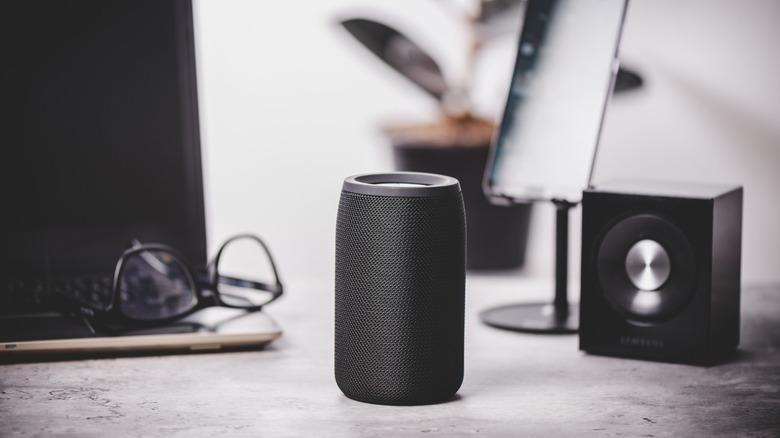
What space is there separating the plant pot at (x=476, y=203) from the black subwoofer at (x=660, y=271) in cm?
44

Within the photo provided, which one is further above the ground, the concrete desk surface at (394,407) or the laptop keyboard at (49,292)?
the laptop keyboard at (49,292)

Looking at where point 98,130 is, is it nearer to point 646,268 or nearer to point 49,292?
point 49,292

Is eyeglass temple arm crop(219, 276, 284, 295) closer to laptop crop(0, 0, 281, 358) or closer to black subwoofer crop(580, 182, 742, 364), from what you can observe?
laptop crop(0, 0, 281, 358)

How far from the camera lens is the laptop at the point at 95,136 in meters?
1.02

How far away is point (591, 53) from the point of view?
3.20ft

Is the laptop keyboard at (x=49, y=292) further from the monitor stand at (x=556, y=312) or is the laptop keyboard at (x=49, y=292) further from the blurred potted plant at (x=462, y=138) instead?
the blurred potted plant at (x=462, y=138)

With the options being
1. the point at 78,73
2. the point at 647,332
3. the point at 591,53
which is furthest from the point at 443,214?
the point at 78,73

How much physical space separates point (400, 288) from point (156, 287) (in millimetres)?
369

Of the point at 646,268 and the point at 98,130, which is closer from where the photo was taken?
the point at 646,268

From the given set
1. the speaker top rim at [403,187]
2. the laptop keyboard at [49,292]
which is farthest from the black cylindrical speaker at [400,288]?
the laptop keyboard at [49,292]

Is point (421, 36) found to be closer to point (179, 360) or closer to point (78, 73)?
point (78, 73)

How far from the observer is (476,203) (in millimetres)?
1315

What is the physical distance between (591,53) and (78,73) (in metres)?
0.55

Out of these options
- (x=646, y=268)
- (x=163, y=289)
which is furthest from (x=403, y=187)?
(x=163, y=289)
